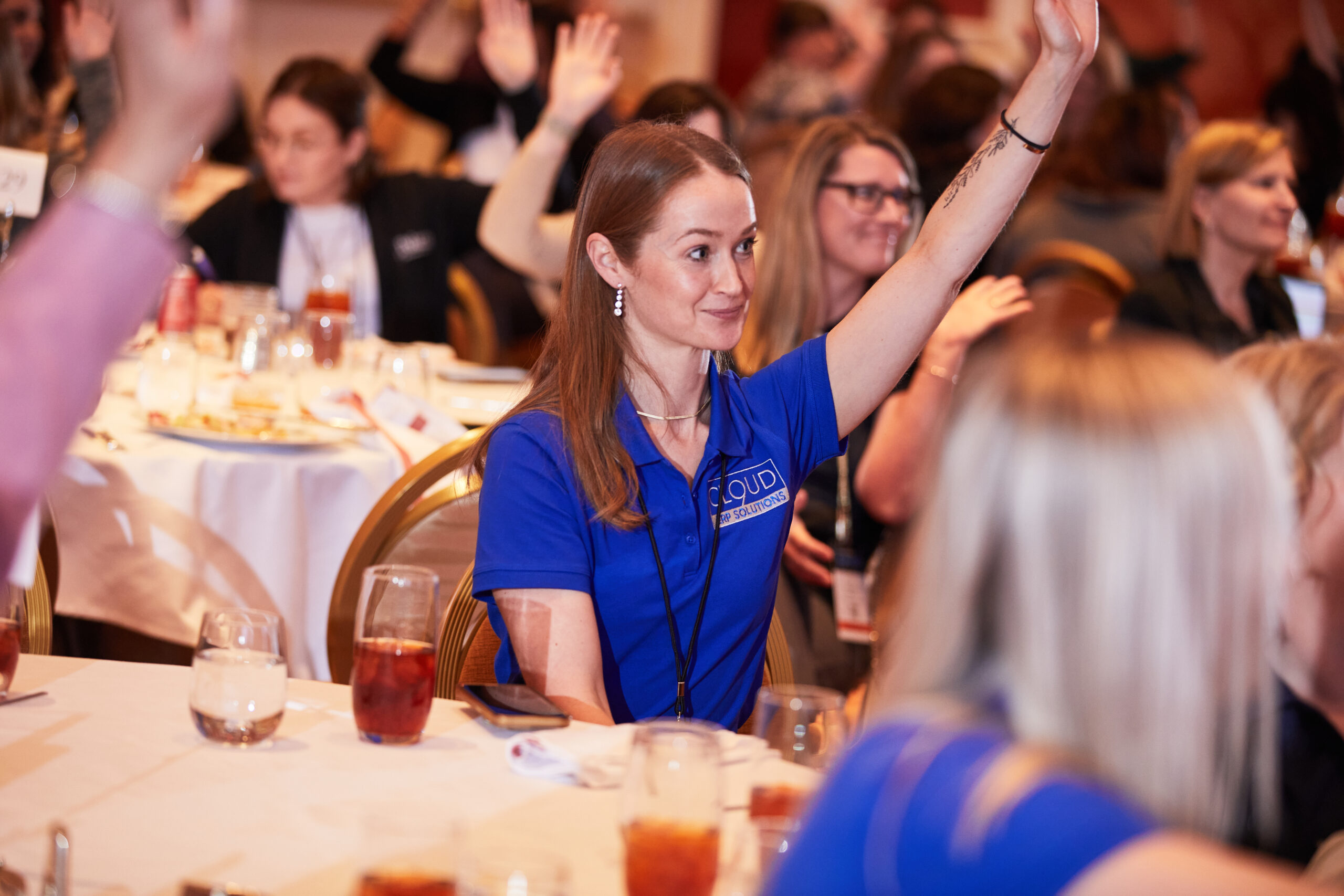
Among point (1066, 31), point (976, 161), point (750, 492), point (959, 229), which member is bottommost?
point (750, 492)

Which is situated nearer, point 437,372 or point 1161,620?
point 1161,620

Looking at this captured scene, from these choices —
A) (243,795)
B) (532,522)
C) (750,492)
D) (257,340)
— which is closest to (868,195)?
(750,492)

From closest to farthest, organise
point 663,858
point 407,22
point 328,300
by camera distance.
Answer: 1. point 663,858
2. point 328,300
3. point 407,22

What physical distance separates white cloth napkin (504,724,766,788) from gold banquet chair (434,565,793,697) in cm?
48

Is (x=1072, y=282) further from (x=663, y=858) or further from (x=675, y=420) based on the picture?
(x=663, y=858)

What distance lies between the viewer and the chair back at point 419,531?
223cm

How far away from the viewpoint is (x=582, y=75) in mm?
3770

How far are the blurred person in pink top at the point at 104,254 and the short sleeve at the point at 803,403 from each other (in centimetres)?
125

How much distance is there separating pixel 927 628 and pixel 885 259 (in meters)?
2.31

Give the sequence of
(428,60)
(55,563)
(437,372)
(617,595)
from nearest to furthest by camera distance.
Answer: (617,595) < (55,563) < (437,372) < (428,60)

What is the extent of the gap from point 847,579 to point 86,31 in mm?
2984

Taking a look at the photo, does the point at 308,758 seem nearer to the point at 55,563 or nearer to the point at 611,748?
the point at 611,748

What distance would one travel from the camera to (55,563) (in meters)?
2.41

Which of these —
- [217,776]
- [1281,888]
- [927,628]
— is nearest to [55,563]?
[217,776]
